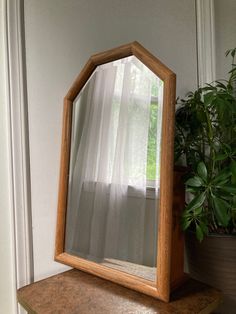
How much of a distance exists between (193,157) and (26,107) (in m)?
0.66

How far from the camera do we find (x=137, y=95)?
92 centimetres

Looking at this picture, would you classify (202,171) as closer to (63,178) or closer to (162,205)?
(162,205)

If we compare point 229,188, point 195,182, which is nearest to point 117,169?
point 195,182

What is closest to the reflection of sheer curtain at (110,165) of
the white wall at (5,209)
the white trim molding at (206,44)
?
the white wall at (5,209)

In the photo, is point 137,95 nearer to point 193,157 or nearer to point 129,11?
point 193,157

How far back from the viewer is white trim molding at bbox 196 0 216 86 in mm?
1305

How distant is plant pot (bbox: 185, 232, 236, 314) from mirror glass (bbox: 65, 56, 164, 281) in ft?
0.79

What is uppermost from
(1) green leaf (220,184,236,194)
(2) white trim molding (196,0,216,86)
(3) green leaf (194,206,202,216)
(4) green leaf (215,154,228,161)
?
(2) white trim molding (196,0,216,86)

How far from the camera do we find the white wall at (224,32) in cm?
134

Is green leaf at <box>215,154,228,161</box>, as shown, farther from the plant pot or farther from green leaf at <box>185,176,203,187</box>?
the plant pot

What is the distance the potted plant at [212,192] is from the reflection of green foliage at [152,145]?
13cm

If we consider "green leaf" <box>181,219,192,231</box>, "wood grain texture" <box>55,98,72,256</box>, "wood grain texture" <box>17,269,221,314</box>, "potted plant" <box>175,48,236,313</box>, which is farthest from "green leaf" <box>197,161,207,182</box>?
"wood grain texture" <box>55,98,72,256</box>

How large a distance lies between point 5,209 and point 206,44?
1163 millimetres

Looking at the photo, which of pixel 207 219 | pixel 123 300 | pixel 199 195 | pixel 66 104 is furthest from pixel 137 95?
pixel 123 300
